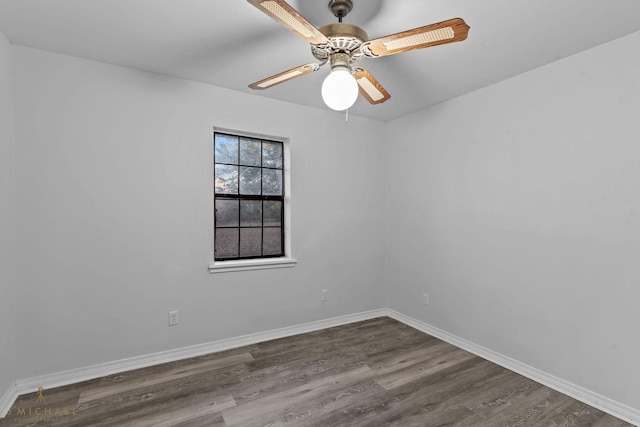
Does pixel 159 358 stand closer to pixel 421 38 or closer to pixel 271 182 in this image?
pixel 271 182

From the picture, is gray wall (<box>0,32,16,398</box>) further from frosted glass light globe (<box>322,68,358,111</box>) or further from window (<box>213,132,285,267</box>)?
frosted glass light globe (<box>322,68,358,111</box>)

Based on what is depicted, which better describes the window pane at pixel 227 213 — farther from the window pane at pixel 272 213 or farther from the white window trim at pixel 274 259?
the window pane at pixel 272 213

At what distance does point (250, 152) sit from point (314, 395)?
233 cm

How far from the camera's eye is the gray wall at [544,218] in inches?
86.2

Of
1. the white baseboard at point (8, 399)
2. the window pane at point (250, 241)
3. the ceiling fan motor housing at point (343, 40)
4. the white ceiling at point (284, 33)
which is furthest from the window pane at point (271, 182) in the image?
the white baseboard at point (8, 399)

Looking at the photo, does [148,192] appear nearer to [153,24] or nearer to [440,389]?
[153,24]

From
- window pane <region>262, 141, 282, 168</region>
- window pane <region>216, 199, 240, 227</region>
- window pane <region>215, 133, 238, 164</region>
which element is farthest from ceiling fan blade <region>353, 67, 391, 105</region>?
window pane <region>216, 199, 240, 227</region>

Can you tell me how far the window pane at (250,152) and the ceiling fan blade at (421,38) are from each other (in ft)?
6.29

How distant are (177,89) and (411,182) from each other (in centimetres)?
264

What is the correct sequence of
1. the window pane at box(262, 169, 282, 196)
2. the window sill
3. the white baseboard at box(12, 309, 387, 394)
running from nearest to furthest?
the white baseboard at box(12, 309, 387, 394) → the window sill → the window pane at box(262, 169, 282, 196)

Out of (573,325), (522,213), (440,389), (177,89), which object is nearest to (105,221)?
(177,89)

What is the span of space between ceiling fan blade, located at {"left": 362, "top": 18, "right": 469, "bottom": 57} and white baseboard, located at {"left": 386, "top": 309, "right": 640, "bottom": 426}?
2.57 metres

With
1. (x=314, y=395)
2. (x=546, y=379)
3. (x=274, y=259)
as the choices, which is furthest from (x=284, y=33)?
(x=546, y=379)

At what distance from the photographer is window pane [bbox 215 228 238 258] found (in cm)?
325
